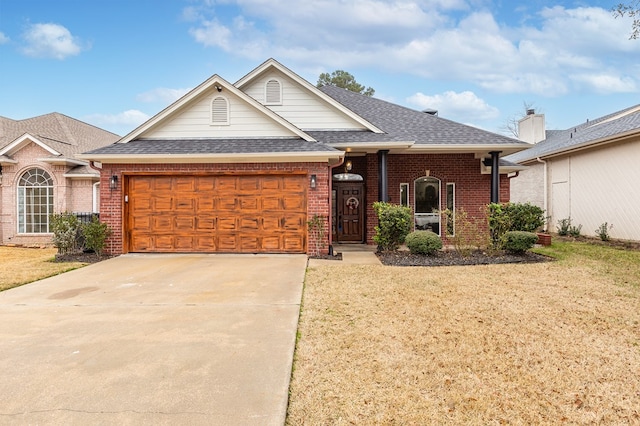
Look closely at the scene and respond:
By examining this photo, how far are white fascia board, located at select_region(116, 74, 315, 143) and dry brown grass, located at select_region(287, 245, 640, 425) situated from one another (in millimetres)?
5427

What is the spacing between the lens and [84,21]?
15.2 metres

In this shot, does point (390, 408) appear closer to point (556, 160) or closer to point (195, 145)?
point (195, 145)

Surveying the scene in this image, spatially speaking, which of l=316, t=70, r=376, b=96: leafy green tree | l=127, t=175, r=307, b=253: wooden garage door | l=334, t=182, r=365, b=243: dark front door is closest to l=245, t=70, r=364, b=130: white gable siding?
l=334, t=182, r=365, b=243: dark front door

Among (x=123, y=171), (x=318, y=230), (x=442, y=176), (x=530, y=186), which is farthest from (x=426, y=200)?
(x=123, y=171)

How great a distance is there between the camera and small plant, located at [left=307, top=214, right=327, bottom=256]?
9.83 meters

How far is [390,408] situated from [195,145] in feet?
30.2

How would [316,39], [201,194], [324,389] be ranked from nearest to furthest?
[324,389], [201,194], [316,39]

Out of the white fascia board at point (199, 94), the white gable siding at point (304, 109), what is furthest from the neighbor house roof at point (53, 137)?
the white gable siding at point (304, 109)

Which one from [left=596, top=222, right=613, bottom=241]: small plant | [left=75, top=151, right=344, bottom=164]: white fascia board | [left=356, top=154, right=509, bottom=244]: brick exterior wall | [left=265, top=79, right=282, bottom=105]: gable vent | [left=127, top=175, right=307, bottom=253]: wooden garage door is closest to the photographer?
[left=75, top=151, right=344, bottom=164]: white fascia board

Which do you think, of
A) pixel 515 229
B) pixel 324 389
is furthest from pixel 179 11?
pixel 324 389

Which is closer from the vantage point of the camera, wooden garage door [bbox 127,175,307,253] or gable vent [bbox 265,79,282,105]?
wooden garage door [bbox 127,175,307,253]

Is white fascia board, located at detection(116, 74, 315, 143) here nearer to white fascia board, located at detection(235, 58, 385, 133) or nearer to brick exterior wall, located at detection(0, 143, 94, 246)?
white fascia board, located at detection(235, 58, 385, 133)

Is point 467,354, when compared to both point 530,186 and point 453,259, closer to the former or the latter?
point 453,259

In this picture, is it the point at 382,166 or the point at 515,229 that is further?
the point at 382,166
